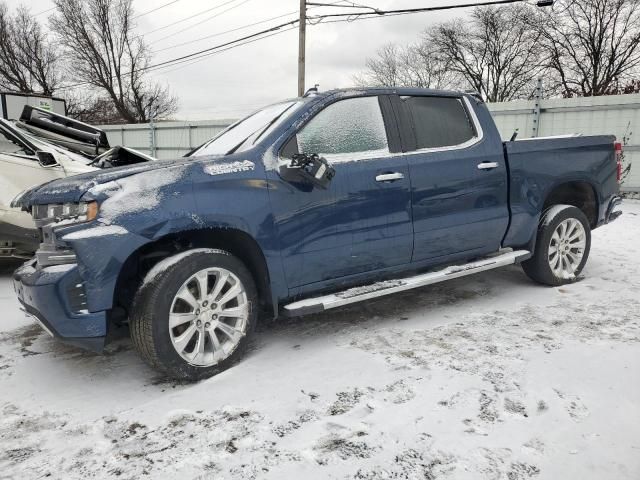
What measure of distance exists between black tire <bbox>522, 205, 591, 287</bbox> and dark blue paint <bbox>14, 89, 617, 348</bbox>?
14cm

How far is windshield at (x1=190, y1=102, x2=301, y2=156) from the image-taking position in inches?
136

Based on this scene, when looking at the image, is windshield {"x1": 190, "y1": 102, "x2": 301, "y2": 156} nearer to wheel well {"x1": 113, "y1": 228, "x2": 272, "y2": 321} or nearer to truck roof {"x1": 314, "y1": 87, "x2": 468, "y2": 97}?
truck roof {"x1": 314, "y1": 87, "x2": 468, "y2": 97}

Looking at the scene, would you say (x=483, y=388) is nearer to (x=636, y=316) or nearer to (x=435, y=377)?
(x=435, y=377)

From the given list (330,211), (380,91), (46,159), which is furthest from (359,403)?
(46,159)

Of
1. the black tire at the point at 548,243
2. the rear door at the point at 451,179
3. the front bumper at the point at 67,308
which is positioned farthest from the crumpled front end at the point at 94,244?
the black tire at the point at 548,243

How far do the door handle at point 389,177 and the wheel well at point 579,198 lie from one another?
6.43ft

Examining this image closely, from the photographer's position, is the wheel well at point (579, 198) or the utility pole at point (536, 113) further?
the utility pole at point (536, 113)

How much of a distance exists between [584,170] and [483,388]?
291 cm

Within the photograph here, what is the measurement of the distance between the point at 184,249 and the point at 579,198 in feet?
13.1

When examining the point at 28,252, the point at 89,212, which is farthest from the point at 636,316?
the point at 28,252

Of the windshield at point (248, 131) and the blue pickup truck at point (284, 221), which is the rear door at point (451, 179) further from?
the windshield at point (248, 131)

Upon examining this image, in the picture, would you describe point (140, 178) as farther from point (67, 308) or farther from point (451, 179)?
point (451, 179)

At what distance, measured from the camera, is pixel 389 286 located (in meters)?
3.64

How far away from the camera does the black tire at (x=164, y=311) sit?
2.79 metres
